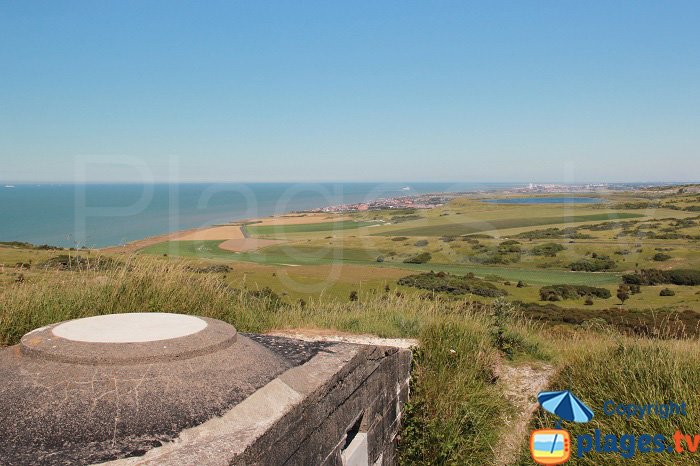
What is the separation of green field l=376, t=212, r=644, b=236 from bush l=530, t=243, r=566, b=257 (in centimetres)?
773

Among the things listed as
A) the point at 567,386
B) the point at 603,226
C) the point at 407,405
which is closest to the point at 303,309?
the point at 407,405

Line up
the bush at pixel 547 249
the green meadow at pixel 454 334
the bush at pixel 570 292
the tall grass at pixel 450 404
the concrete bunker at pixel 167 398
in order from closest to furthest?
1. the concrete bunker at pixel 167 398
2. the green meadow at pixel 454 334
3. the tall grass at pixel 450 404
4. the bush at pixel 570 292
5. the bush at pixel 547 249

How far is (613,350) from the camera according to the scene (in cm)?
721

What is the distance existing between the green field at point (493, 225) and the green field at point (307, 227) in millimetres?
5897

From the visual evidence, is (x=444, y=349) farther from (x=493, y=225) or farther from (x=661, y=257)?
(x=493, y=225)

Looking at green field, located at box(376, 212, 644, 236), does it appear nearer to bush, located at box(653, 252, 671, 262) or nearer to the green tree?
bush, located at box(653, 252, 671, 262)

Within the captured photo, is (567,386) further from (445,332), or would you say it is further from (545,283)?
(545,283)

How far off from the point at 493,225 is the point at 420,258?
15.1 metres

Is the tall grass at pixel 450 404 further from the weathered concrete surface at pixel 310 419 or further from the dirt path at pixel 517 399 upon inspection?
the weathered concrete surface at pixel 310 419

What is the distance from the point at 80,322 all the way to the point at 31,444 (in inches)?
61.3

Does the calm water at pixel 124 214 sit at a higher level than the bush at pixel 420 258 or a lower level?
higher

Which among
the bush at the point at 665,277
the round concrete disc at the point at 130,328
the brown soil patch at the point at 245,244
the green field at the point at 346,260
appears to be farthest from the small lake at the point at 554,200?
the round concrete disc at the point at 130,328

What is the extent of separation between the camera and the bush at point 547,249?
92.4ft

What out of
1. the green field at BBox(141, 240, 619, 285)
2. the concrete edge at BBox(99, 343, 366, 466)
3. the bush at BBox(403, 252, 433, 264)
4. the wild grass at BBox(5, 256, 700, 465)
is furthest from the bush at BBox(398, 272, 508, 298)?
the concrete edge at BBox(99, 343, 366, 466)
